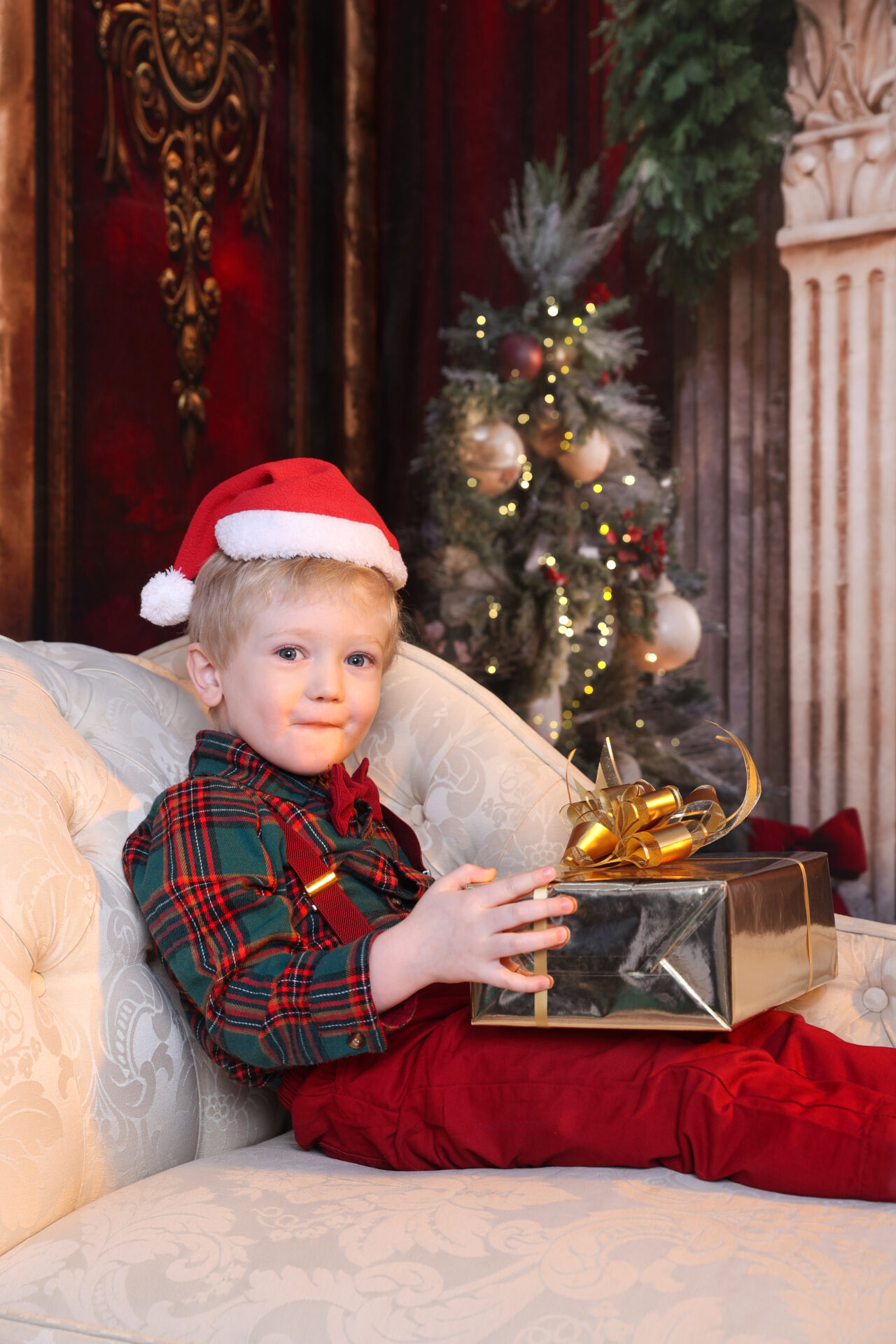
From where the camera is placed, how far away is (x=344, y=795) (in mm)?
1205

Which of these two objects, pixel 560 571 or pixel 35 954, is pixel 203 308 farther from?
pixel 35 954

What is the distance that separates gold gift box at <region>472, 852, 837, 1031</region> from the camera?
2.93 feet

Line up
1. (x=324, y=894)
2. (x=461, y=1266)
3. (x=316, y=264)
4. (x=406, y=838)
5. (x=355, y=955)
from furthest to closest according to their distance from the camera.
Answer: (x=316, y=264), (x=406, y=838), (x=324, y=894), (x=355, y=955), (x=461, y=1266)

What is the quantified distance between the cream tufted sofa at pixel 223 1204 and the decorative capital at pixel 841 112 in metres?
2.37

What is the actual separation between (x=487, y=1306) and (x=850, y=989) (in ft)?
2.19

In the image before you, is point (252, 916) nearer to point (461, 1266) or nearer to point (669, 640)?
point (461, 1266)

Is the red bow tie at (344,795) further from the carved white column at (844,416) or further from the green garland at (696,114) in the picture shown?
the green garland at (696,114)

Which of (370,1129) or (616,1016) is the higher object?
(616,1016)

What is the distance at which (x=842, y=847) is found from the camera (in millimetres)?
2854

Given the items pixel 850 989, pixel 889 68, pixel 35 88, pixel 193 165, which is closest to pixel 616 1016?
pixel 850 989

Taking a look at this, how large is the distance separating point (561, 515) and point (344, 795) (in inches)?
83.6

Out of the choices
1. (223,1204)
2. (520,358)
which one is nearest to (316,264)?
(520,358)

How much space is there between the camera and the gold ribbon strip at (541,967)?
0.92 meters

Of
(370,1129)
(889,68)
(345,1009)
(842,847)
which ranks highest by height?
(889,68)
